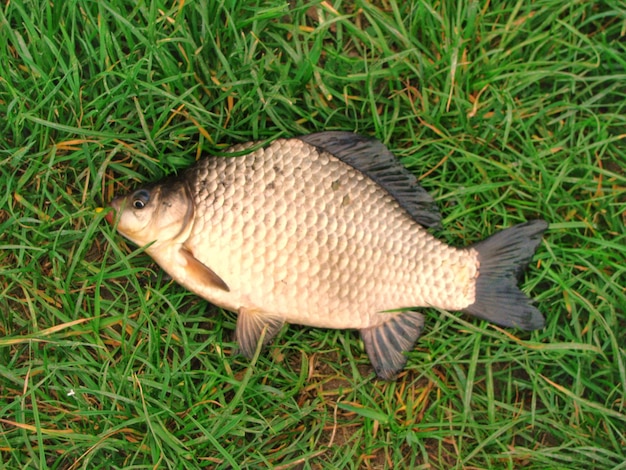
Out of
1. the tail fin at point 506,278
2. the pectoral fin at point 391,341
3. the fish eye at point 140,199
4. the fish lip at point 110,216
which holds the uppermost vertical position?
the fish eye at point 140,199

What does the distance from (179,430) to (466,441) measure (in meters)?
1.11

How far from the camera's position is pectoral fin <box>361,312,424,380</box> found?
7.06 feet

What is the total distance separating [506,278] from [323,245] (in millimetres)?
707

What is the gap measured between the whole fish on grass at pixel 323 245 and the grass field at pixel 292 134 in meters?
0.12

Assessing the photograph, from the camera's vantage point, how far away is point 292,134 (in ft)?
7.30

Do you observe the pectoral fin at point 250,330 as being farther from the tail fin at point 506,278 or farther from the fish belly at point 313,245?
the tail fin at point 506,278

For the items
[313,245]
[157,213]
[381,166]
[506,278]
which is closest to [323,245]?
[313,245]

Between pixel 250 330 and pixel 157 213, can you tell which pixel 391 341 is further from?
pixel 157 213

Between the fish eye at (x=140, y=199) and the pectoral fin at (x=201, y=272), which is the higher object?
the fish eye at (x=140, y=199)

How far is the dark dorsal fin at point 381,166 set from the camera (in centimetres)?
214

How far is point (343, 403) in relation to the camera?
84.0 inches

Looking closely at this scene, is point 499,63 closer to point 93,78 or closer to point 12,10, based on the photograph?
point 93,78

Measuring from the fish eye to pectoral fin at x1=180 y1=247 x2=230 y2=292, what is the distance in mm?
213

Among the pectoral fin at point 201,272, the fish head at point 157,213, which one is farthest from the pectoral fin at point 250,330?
the fish head at point 157,213
